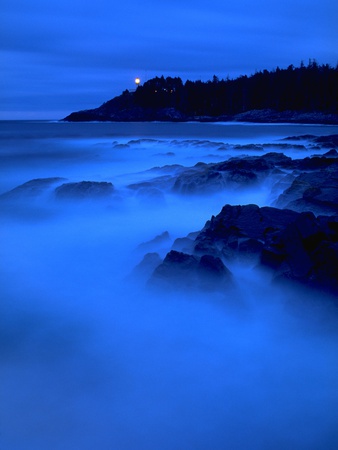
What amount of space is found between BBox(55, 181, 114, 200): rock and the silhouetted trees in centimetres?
7854

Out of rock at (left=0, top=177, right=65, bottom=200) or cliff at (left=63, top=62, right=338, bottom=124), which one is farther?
cliff at (left=63, top=62, right=338, bottom=124)

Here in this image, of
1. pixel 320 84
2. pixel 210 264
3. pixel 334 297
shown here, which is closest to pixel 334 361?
pixel 334 297

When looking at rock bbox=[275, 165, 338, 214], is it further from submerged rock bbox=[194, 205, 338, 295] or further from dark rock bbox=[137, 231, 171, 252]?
dark rock bbox=[137, 231, 171, 252]

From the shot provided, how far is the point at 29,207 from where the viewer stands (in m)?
10.2

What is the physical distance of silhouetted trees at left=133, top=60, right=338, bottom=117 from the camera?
3487 inches

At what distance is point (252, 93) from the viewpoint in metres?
104

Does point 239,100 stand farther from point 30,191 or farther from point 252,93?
point 30,191

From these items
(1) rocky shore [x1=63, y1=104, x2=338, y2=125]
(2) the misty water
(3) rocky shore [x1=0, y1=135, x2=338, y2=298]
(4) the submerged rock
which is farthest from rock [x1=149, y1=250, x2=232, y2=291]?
(1) rocky shore [x1=63, y1=104, x2=338, y2=125]

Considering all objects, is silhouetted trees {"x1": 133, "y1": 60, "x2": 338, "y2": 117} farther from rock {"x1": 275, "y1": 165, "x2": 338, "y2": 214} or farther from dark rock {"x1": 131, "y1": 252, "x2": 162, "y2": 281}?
dark rock {"x1": 131, "y1": 252, "x2": 162, "y2": 281}

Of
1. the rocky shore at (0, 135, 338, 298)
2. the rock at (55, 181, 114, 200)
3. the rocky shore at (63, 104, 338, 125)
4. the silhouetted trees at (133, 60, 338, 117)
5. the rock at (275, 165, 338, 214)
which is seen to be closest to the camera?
the rocky shore at (0, 135, 338, 298)

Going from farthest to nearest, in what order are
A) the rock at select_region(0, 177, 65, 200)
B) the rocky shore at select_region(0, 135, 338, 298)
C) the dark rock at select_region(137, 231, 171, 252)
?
→ the rock at select_region(0, 177, 65, 200) < the dark rock at select_region(137, 231, 171, 252) < the rocky shore at select_region(0, 135, 338, 298)

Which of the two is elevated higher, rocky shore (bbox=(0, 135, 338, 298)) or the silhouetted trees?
the silhouetted trees

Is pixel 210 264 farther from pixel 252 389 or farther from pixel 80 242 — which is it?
pixel 80 242

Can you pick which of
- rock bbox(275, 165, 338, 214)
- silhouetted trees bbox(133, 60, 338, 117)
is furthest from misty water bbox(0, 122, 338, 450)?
silhouetted trees bbox(133, 60, 338, 117)
